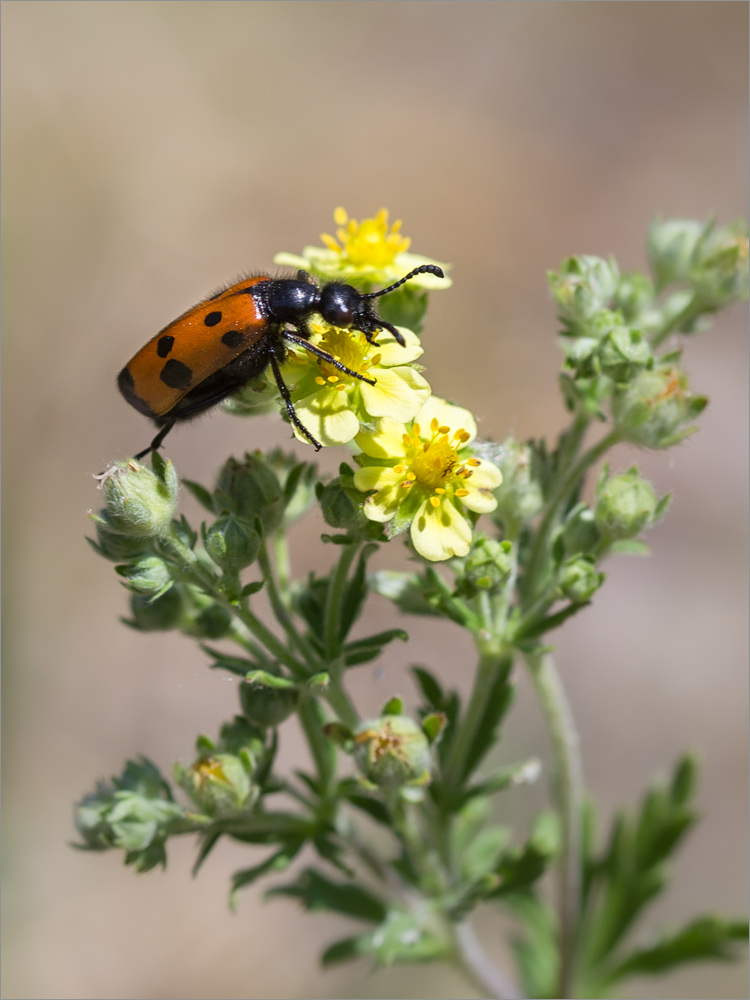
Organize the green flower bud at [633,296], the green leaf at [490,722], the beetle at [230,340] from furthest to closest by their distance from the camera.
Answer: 1. the green flower bud at [633,296]
2. the green leaf at [490,722]
3. the beetle at [230,340]

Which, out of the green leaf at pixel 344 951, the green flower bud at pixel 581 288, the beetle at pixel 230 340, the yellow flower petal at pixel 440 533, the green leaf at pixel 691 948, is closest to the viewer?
the yellow flower petal at pixel 440 533

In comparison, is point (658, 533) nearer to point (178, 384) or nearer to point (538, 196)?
Answer: point (538, 196)

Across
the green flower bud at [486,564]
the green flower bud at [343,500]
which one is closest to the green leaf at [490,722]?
the green flower bud at [486,564]

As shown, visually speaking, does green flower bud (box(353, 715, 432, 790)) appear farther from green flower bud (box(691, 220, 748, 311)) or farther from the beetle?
green flower bud (box(691, 220, 748, 311))

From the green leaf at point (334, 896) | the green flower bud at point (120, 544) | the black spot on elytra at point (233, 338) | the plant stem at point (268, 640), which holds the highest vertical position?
the black spot on elytra at point (233, 338)

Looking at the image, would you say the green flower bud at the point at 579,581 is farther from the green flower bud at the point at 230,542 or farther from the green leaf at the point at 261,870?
the green leaf at the point at 261,870

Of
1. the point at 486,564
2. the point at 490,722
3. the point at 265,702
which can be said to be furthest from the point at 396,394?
the point at 490,722

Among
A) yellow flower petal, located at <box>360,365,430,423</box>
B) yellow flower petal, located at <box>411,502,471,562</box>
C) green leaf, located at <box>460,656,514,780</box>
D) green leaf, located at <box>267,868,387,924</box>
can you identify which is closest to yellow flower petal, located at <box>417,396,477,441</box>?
yellow flower petal, located at <box>360,365,430,423</box>
